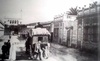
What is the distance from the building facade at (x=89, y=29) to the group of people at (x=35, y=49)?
56 centimetres

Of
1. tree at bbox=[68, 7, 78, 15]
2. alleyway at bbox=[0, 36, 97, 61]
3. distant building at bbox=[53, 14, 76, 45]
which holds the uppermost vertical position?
tree at bbox=[68, 7, 78, 15]

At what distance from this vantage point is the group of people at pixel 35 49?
2516 millimetres

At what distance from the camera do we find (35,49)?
2.55m

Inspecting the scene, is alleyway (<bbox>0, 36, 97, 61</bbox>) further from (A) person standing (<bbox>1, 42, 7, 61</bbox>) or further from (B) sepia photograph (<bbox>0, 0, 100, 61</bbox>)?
(A) person standing (<bbox>1, 42, 7, 61</bbox>)

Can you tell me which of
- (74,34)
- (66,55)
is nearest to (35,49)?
(66,55)

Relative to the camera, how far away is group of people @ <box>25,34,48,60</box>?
2.52 metres

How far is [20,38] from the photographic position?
249 cm

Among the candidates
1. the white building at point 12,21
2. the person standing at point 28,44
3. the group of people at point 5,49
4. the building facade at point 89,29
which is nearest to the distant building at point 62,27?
the building facade at point 89,29

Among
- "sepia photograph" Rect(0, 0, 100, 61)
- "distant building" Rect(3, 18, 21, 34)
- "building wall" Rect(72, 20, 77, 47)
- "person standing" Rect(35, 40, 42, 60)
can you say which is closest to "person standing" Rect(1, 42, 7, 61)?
"sepia photograph" Rect(0, 0, 100, 61)

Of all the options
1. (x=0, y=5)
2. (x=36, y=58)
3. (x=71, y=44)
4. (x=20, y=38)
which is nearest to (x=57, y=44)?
(x=71, y=44)

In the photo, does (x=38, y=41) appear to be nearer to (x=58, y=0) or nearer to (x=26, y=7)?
(x=26, y=7)

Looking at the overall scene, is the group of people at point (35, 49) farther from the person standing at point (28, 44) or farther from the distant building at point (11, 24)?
the distant building at point (11, 24)

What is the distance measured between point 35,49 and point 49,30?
1.14ft

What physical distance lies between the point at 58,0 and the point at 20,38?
2.64 ft
